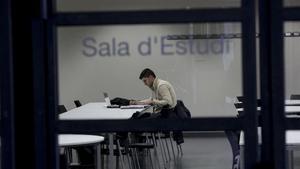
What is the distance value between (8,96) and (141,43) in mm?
753

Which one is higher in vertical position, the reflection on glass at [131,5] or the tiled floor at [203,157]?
the reflection on glass at [131,5]

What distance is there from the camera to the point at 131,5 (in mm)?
3111

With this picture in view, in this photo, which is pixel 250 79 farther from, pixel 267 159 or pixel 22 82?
pixel 22 82

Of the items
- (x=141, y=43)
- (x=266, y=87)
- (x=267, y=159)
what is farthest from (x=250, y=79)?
(x=141, y=43)

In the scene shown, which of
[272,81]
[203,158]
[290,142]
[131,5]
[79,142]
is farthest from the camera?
[203,158]

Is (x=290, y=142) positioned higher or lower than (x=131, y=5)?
lower

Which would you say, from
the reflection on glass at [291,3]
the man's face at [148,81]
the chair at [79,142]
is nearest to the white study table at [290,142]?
the reflection on glass at [291,3]

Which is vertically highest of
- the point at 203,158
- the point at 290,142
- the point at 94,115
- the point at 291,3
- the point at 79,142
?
the point at 291,3

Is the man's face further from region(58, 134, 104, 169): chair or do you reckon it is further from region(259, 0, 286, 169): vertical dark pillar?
region(259, 0, 286, 169): vertical dark pillar

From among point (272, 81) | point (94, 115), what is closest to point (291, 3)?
point (272, 81)

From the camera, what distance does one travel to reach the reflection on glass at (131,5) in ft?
9.38

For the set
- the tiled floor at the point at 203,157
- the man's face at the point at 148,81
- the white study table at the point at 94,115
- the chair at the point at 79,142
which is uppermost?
the man's face at the point at 148,81

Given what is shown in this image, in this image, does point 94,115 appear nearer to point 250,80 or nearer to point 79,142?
point 79,142

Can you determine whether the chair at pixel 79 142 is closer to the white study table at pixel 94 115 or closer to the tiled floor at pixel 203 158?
the white study table at pixel 94 115
